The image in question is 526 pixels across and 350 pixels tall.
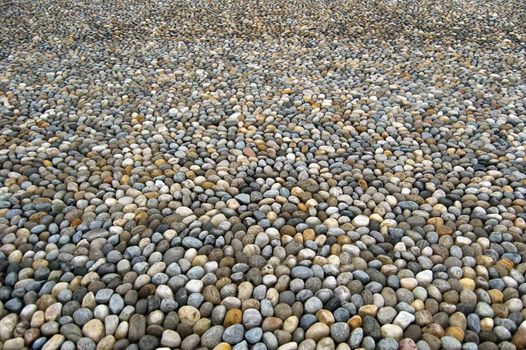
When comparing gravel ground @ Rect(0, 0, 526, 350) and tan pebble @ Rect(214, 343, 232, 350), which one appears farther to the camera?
gravel ground @ Rect(0, 0, 526, 350)

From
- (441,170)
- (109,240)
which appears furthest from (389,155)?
(109,240)

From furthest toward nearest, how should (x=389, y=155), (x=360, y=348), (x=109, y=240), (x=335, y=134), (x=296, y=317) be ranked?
(x=335, y=134)
(x=389, y=155)
(x=109, y=240)
(x=296, y=317)
(x=360, y=348)

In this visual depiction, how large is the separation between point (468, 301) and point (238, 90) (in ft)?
10.1

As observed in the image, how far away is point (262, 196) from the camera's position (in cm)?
307

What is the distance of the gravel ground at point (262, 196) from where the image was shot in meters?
2.18

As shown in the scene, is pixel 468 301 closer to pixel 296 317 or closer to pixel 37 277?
pixel 296 317

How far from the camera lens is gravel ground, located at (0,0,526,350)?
218 cm

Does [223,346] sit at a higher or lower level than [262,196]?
higher

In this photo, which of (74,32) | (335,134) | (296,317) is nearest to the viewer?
(296,317)

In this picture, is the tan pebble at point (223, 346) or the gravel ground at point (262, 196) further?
the gravel ground at point (262, 196)

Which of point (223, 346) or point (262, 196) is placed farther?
point (262, 196)

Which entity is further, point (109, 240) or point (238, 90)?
point (238, 90)

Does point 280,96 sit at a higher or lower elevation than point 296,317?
lower

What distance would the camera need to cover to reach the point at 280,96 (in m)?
4.52
